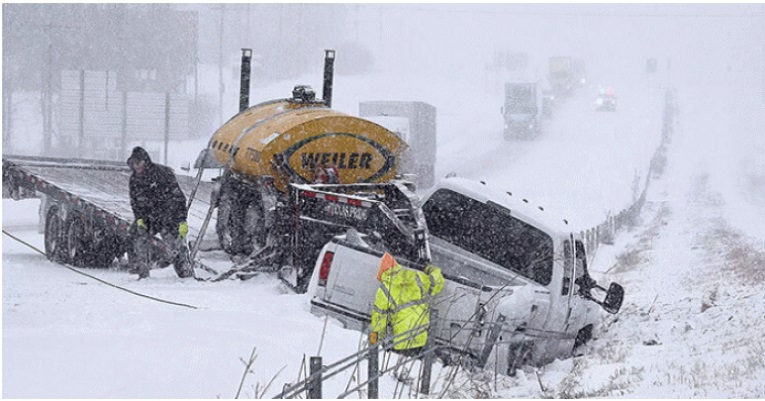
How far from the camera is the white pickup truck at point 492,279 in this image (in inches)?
360

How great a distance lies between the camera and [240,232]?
14.9 m

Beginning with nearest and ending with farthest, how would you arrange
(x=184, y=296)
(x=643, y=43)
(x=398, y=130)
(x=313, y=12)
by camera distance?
1. (x=184, y=296)
2. (x=398, y=130)
3. (x=313, y=12)
4. (x=643, y=43)

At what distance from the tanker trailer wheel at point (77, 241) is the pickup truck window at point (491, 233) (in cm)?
609

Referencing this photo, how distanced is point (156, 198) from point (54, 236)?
11.1 feet

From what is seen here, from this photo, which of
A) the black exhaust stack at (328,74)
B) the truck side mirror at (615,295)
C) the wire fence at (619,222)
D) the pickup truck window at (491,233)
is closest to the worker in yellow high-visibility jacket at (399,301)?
the pickup truck window at (491,233)

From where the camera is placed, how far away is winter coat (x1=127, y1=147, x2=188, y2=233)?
12672mm

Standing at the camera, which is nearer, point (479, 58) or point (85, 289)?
point (85, 289)

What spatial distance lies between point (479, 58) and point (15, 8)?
9192cm

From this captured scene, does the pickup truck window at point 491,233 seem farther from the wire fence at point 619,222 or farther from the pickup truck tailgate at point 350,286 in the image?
the pickup truck tailgate at point 350,286

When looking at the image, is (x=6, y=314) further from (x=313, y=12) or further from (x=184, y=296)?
(x=313, y=12)

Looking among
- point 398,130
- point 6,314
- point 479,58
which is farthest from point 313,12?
point 6,314

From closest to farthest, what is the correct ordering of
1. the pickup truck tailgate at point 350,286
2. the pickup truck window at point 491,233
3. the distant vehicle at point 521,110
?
the pickup truck tailgate at point 350,286 → the pickup truck window at point 491,233 → the distant vehicle at point 521,110

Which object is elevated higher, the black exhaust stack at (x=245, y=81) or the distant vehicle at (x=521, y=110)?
the black exhaust stack at (x=245, y=81)

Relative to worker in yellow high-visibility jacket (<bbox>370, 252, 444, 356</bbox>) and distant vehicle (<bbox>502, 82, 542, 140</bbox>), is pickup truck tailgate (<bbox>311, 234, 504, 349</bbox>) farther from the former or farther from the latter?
distant vehicle (<bbox>502, 82, 542, 140</bbox>)
